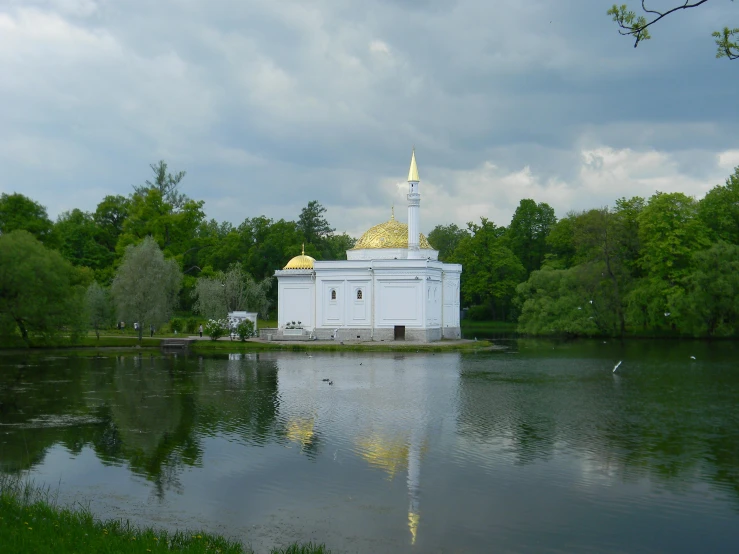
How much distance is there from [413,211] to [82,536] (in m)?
42.5

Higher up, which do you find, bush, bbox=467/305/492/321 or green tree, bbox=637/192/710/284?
green tree, bbox=637/192/710/284

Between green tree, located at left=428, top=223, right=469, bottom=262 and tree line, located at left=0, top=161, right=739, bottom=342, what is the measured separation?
729 inches

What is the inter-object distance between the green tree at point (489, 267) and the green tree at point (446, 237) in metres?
15.4

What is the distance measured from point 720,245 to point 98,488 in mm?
49383

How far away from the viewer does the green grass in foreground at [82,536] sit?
9367 mm

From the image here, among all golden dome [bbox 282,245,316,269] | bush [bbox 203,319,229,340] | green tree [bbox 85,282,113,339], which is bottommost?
bush [bbox 203,319,229,340]

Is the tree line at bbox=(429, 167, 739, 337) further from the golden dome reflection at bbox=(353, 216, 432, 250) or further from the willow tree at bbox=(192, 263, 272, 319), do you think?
the willow tree at bbox=(192, 263, 272, 319)

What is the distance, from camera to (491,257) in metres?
74.1

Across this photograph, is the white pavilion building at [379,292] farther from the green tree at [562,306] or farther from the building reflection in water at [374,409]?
the building reflection in water at [374,409]

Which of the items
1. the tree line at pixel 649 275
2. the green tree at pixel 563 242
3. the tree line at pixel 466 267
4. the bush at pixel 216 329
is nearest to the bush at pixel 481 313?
the tree line at pixel 466 267

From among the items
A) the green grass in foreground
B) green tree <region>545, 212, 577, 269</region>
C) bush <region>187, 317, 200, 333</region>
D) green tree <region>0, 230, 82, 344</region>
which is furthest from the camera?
green tree <region>545, 212, 577, 269</region>

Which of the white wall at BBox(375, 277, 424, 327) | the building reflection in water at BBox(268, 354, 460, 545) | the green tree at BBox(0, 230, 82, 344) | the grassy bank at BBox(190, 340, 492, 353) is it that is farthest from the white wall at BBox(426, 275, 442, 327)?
the green tree at BBox(0, 230, 82, 344)

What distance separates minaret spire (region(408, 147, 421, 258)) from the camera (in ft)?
167

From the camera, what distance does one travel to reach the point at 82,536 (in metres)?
9.97
